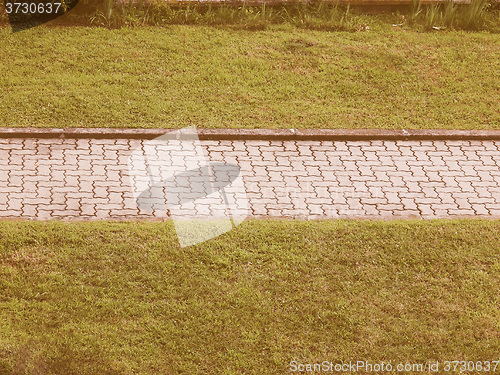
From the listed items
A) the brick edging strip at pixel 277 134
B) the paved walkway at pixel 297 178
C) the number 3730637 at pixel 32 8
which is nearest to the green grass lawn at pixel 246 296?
the paved walkway at pixel 297 178

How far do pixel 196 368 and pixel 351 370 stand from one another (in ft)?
4.44

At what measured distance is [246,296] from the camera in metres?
6.08

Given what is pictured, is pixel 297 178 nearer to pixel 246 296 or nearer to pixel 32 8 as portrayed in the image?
pixel 246 296

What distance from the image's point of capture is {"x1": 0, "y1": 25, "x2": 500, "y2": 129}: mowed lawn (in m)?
9.05

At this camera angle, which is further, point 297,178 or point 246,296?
point 297,178

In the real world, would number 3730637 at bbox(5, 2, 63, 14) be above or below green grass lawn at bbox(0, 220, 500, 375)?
below

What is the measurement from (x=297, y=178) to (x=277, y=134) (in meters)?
1.04

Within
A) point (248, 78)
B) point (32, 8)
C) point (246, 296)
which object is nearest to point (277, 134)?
point (248, 78)

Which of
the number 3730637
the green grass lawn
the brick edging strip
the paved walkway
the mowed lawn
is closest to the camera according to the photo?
the green grass lawn

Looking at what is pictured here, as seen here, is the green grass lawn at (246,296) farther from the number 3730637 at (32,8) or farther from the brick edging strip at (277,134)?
the number 3730637 at (32,8)

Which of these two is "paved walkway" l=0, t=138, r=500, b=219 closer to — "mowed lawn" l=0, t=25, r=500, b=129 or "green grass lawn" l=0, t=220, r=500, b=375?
"green grass lawn" l=0, t=220, r=500, b=375

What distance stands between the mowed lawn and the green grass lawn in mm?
2556

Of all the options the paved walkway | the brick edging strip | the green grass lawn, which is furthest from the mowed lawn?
the green grass lawn

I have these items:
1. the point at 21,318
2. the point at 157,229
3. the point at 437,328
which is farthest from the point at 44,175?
the point at 437,328
